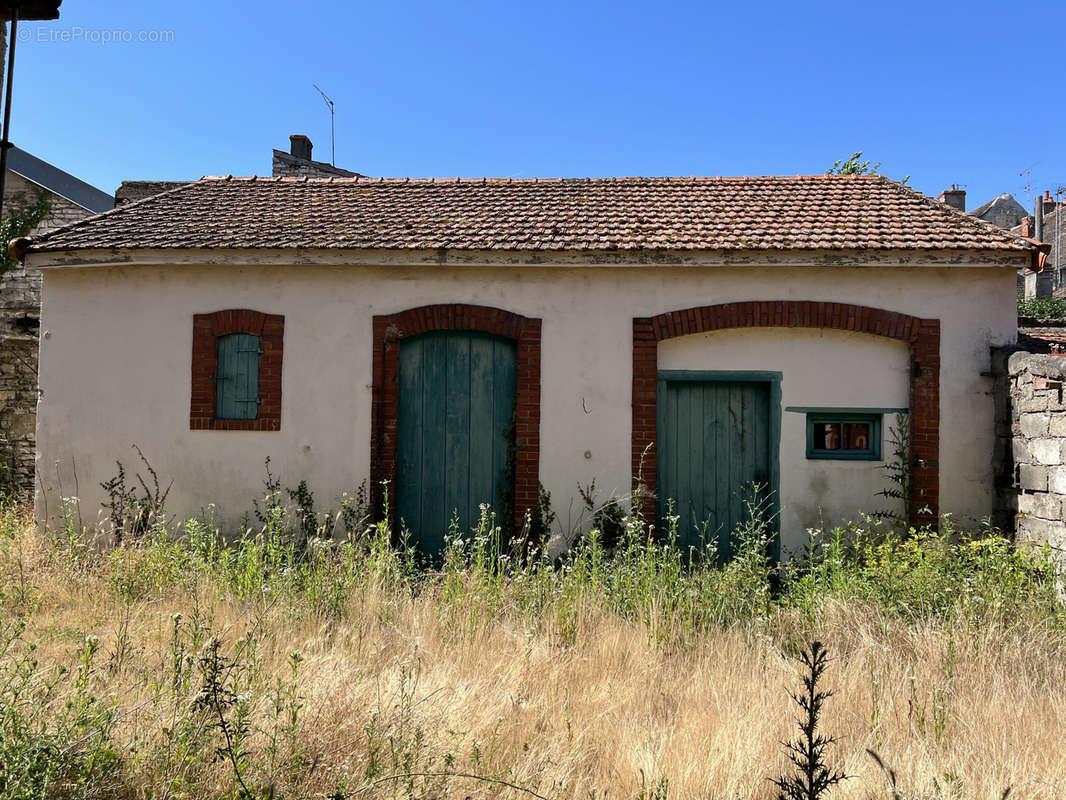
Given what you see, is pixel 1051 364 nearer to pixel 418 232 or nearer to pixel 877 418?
pixel 877 418

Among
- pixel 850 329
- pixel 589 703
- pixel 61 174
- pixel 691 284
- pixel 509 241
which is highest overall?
pixel 61 174

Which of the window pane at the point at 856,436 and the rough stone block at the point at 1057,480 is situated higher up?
the window pane at the point at 856,436

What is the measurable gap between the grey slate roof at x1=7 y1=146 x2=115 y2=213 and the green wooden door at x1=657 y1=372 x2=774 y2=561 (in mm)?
11342

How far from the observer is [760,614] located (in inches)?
210

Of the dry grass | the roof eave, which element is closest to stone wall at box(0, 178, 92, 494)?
the roof eave

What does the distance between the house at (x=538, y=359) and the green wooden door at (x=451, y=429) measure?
27 mm

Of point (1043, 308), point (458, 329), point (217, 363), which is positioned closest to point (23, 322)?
point (217, 363)

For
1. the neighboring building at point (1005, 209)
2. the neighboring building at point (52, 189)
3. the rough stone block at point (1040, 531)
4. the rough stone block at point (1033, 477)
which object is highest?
the neighboring building at point (1005, 209)

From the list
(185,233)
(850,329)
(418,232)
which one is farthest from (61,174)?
(850,329)

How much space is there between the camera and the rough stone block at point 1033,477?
21.2 feet

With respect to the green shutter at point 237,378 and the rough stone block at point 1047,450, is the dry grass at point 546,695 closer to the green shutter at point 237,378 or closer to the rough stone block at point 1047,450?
the rough stone block at point 1047,450

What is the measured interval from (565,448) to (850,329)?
353 cm

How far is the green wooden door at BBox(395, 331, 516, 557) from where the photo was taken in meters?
8.09

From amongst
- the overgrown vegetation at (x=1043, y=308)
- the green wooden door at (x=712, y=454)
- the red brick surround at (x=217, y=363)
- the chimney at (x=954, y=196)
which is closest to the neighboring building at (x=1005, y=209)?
the overgrown vegetation at (x=1043, y=308)
